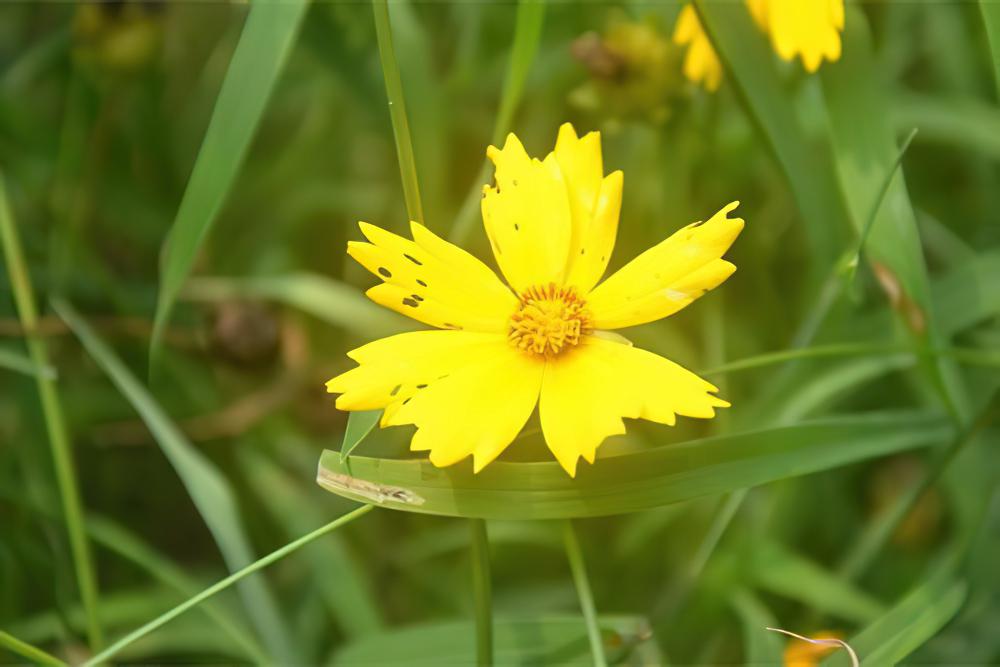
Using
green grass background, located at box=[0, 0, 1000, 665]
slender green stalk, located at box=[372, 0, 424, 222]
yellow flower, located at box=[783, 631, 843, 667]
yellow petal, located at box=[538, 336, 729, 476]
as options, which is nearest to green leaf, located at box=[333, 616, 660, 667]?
green grass background, located at box=[0, 0, 1000, 665]

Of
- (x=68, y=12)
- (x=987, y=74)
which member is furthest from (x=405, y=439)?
(x=987, y=74)

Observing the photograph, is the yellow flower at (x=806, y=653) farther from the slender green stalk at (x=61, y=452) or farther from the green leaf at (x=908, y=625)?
the slender green stalk at (x=61, y=452)

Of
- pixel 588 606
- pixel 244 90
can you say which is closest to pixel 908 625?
pixel 588 606

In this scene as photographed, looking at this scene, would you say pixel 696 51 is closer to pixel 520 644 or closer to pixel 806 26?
pixel 806 26

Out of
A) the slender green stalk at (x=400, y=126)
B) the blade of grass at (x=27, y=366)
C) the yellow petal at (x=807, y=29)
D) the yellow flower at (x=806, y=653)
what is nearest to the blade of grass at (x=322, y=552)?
the blade of grass at (x=27, y=366)

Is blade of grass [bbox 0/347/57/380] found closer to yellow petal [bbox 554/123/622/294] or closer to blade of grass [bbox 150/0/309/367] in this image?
blade of grass [bbox 150/0/309/367]

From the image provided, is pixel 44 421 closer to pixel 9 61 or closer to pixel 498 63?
pixel 9 61
